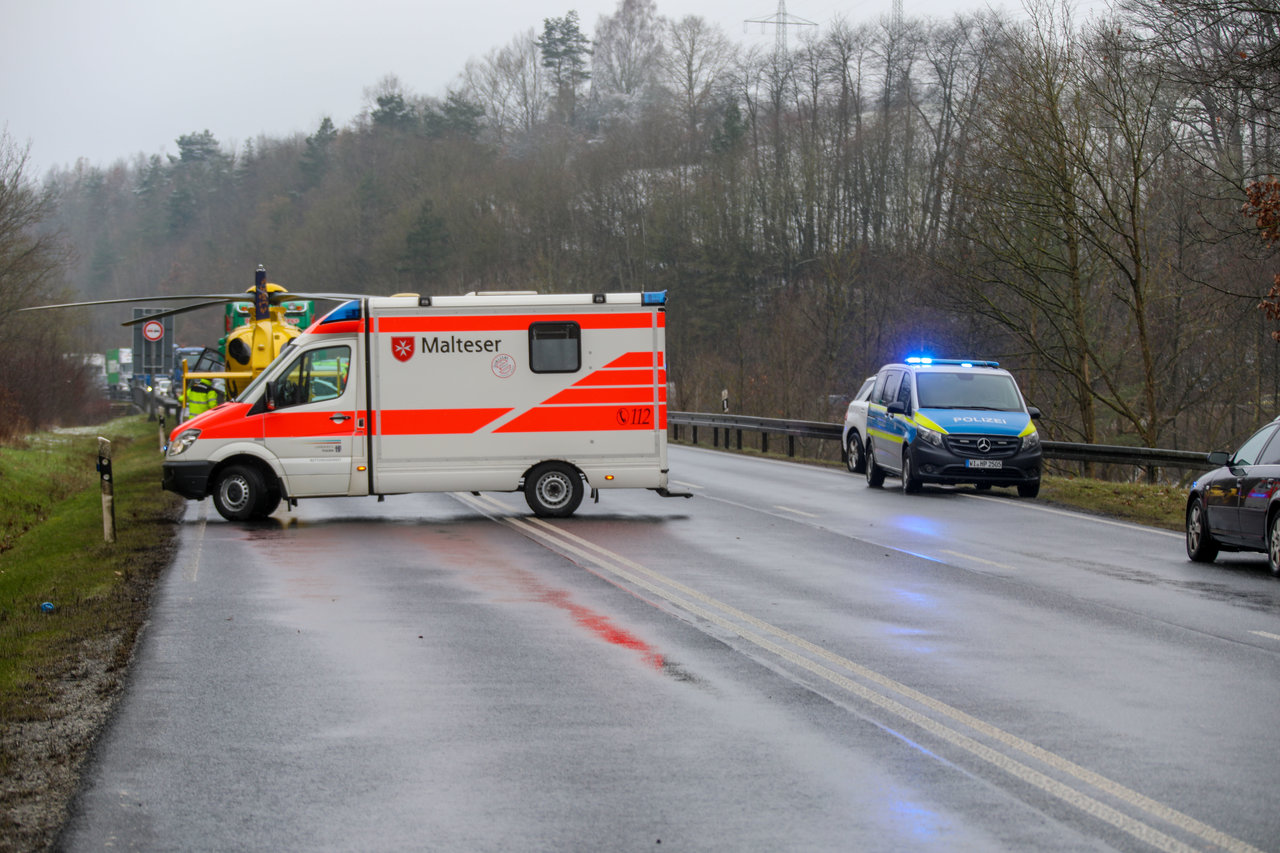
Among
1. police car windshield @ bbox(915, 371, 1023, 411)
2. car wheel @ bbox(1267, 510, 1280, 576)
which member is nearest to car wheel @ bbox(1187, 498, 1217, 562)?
car wheel @ bbox(1267, 510, 1280, 576)

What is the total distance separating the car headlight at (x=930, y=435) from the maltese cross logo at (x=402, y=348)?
26.9 feet

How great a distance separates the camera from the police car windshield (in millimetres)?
22031

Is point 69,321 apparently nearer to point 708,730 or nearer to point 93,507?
point 93,507

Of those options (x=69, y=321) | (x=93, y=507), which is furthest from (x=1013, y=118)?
(x=69, y=321)

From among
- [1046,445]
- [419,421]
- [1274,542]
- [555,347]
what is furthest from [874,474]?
[1274,542]

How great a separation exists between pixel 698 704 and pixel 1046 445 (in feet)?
60.3

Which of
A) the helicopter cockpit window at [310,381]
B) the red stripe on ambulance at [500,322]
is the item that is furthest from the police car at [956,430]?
the helicopter cockpit window at [310,381]

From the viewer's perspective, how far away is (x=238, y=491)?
17.7 metres

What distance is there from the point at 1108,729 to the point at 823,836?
2.30 m

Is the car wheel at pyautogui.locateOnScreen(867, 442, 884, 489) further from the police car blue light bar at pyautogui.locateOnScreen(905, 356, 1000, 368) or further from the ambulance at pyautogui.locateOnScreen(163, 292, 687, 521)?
the ambulance at pyautogui.locateOnScreen(163, 292, 687, 521)

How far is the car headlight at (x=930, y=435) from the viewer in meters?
21.2

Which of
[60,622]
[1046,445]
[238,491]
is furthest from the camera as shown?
[1046,445]

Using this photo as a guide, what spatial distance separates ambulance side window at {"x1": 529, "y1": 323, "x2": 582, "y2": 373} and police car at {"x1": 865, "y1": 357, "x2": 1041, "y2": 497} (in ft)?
20.9

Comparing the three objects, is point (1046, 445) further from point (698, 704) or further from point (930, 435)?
point (698, 704)
